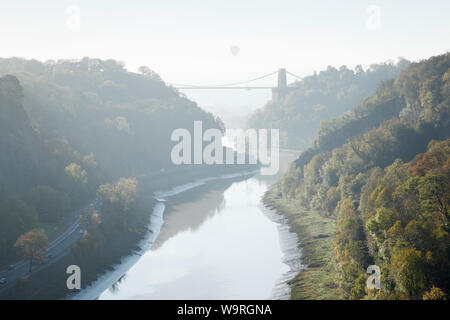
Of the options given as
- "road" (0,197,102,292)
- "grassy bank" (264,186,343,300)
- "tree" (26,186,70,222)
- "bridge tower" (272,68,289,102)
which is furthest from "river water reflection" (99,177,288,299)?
"bridge tower" (272,68,289,102)

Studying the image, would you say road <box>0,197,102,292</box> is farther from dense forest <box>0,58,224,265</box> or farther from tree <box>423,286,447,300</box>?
tree <box>423,286,447,300</box>

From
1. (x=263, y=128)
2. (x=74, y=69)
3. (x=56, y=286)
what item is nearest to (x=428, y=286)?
(x=56, y=286)

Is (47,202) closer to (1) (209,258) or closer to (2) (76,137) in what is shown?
(1) (209,258)

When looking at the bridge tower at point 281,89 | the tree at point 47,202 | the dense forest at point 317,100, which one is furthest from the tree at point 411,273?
the bridge tower at point 281,89

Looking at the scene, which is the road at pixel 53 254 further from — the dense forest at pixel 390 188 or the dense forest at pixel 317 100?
the dense forest at pixel 317 100

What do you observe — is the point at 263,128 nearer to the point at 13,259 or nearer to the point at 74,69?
the point at 74,69

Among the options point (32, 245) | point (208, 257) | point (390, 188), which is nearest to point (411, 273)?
point (390, 188)
